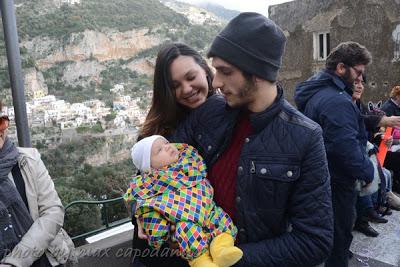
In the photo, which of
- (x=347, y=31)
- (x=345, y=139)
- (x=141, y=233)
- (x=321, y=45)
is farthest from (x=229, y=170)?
(x=321, y=45)

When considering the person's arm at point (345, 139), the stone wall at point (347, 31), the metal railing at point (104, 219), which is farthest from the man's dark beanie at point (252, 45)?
the stone wall at point (347, 31)

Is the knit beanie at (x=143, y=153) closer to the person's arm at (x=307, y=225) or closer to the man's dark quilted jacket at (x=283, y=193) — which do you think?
the man's dark quilted jacket at (x=283, y=193)

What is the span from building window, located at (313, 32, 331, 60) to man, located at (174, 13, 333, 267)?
26.3ft

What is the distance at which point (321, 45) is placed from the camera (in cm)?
870

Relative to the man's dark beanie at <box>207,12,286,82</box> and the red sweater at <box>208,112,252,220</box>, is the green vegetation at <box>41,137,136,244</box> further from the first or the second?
the man's dark beanie at <box>207,12,286,82</box>

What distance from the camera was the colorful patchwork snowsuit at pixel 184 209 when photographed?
4.28 ft

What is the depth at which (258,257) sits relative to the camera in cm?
126

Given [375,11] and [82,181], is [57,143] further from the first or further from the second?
[375,11]

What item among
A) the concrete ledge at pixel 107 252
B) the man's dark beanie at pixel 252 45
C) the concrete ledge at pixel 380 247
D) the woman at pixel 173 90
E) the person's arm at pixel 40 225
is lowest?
the concrete ledge at pixel 380 247

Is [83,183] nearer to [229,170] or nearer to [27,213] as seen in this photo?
[27,213]

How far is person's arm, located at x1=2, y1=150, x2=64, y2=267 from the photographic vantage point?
179 centimetres

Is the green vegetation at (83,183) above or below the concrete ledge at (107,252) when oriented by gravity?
above

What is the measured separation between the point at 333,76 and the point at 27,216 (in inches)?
91.1

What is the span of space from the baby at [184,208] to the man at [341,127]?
4.46 feet
